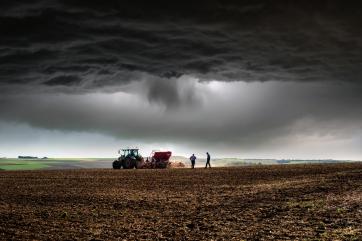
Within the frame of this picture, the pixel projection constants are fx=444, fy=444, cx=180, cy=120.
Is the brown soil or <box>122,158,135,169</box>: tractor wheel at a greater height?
<box>122,158,135,169</box>: tractor wheel

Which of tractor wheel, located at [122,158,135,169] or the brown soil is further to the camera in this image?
tractor wheel, located at [122,158,135,169]

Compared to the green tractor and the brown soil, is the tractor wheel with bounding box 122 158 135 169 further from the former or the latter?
the brown soil

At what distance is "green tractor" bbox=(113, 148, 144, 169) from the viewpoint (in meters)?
71.6

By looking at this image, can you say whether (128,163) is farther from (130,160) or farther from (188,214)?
(188,214)

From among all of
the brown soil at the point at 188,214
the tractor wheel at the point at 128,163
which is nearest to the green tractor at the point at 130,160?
the tractor wheel at the point at 128,163

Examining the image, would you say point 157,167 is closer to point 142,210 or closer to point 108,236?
point 142,210

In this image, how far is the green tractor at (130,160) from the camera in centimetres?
7156

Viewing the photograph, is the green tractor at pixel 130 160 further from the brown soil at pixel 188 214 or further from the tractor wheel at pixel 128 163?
the brown soil at pixel 188 214

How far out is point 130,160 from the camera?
234ft

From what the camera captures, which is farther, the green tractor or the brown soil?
the green tractor

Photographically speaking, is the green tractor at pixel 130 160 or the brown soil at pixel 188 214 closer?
the brown soil at pixel 188 214

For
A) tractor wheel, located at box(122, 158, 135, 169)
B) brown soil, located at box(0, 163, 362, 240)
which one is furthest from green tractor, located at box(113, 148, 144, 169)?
brown soil, located at box(0, 163, 362, 240)

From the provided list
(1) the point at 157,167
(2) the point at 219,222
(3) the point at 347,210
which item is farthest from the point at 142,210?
(1) the point at 157,167

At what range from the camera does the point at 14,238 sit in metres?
16.6
